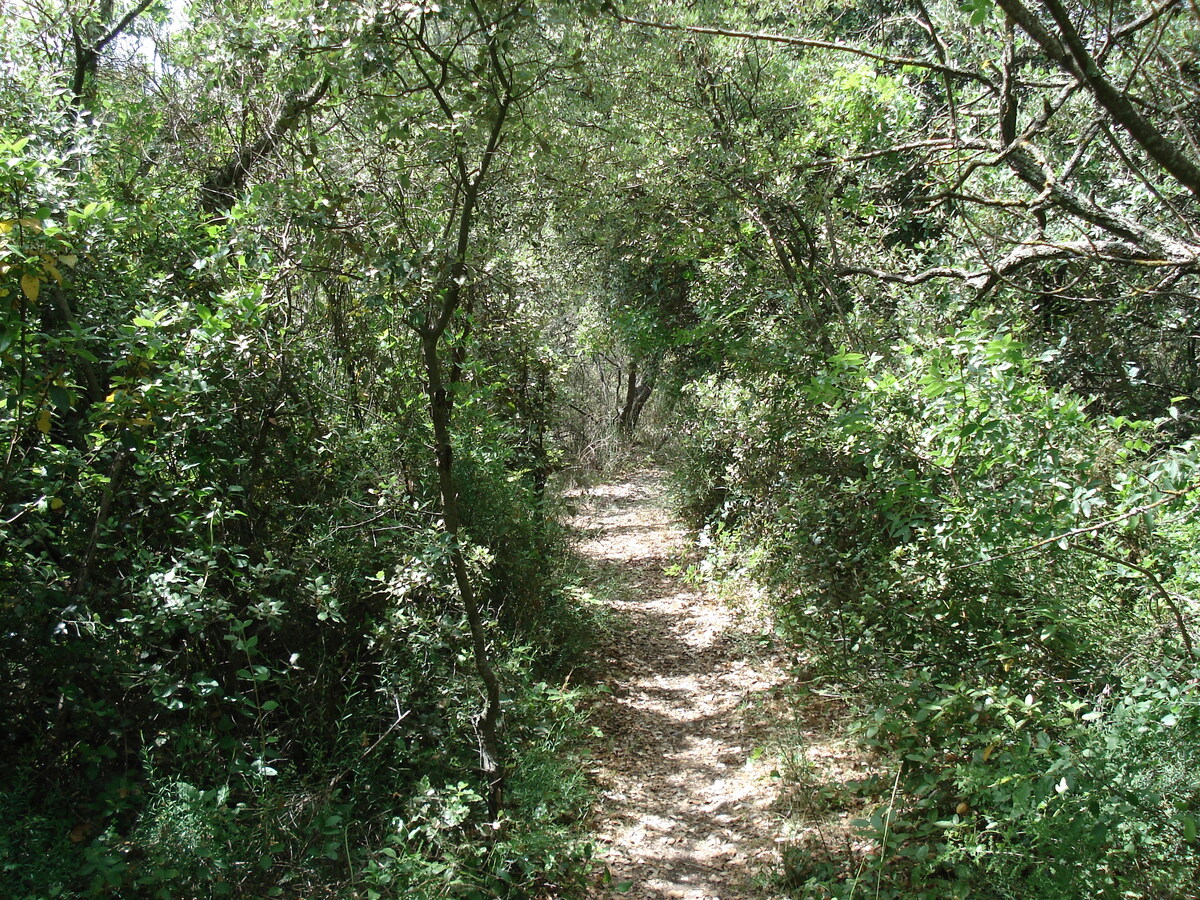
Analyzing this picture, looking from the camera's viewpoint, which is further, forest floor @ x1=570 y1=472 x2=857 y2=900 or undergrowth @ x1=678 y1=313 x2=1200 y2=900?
forest floor @ x1=570 y1=472 x2=857 y2=900

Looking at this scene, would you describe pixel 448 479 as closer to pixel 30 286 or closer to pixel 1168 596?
pixel 30 286

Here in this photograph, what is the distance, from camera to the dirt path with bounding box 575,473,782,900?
4.34 m

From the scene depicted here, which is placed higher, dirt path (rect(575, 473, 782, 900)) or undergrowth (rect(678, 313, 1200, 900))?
undergrowth (rect(678, 313, 1200, 900))

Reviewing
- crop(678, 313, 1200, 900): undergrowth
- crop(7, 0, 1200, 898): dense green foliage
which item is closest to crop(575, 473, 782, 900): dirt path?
crop(7, 0, 1200, 898): dense green foliage

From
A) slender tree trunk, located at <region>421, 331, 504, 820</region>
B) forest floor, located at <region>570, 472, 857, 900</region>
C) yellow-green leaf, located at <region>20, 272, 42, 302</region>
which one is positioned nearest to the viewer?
yellow-green leaf, located at <region>20, 272, 42, 302</region>

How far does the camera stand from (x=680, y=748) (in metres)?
5.64

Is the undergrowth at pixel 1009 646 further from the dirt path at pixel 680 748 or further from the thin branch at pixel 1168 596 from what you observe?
the dirt path at pixel 680 748

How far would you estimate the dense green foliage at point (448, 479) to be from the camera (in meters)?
3.19

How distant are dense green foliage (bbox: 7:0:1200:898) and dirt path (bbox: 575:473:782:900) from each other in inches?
15.1

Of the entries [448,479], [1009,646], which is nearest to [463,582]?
[448,479]

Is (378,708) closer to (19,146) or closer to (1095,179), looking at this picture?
(19,146)

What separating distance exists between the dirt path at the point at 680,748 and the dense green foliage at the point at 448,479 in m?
0.38

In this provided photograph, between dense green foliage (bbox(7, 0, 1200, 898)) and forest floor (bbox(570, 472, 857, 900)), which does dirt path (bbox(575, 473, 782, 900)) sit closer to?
forest floor (bbox(570, 472, 857, 900))

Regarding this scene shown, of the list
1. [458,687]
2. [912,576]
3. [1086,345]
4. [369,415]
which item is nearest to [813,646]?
[912,576]
